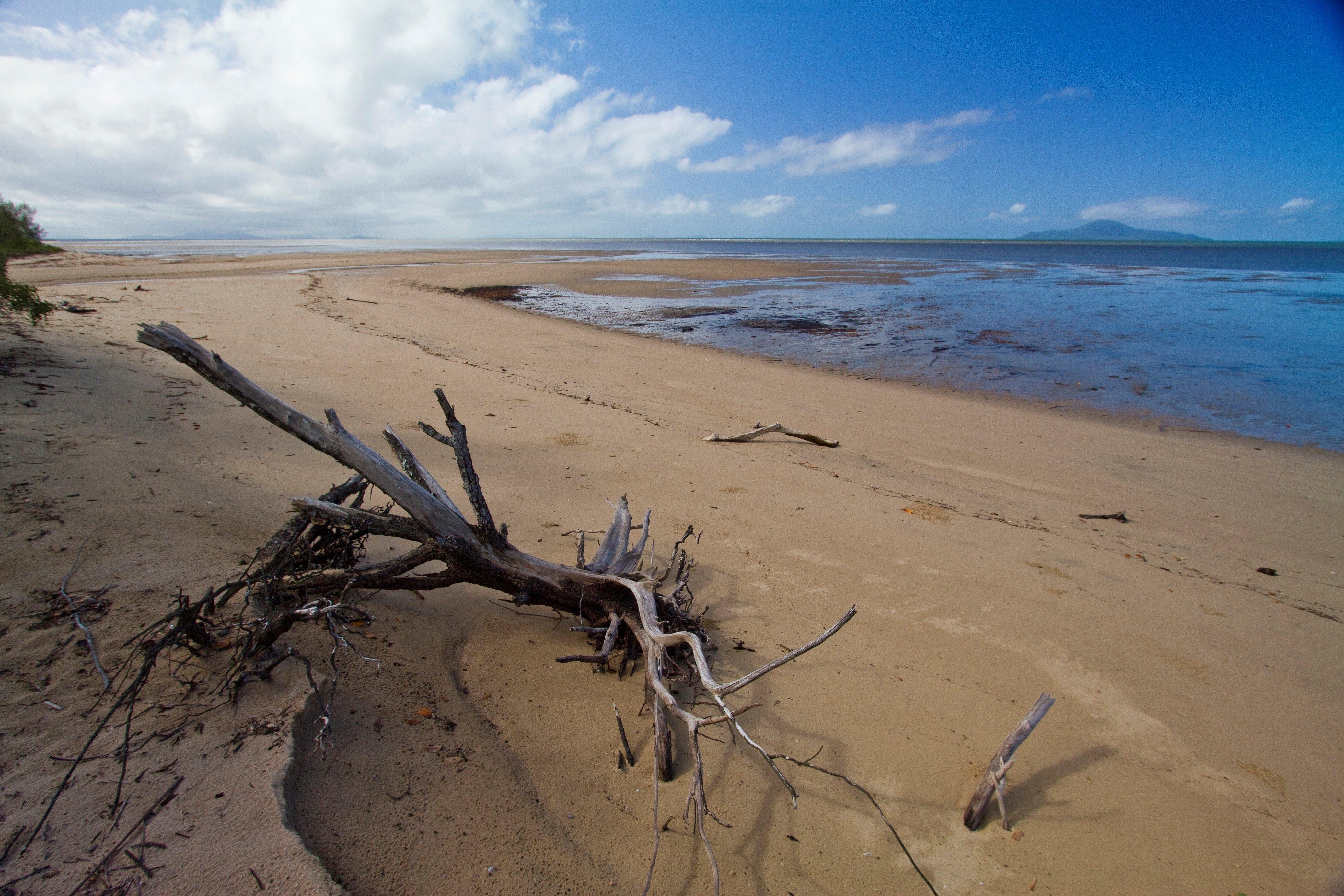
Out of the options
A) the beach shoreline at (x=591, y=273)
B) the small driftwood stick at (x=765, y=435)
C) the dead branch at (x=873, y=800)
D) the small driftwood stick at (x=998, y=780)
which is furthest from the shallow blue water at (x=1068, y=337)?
the dead branch at (x=873, y=800)

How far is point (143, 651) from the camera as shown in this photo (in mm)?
2098

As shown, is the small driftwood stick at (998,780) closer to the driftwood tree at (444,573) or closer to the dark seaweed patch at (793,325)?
the driftwood tree at (444,573)

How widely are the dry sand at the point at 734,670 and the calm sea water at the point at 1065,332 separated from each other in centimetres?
471

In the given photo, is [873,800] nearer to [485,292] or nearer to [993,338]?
[993,338]

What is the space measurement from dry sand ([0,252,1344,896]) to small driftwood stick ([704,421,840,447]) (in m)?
0.27

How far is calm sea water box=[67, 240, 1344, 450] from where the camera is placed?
1004 cm

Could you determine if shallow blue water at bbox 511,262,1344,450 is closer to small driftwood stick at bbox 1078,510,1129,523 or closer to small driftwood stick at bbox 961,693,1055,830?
small driftwood stick at bbox 1078,510,1129,523

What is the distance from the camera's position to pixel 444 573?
2.65m

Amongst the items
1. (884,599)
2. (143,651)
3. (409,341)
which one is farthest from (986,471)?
(409,341)

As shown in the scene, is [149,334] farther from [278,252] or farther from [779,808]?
[278,252]

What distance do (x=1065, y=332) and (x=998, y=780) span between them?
17022 millimetres

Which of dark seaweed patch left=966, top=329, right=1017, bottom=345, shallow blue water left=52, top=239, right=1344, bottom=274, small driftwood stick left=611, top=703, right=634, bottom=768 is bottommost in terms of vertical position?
small driftwood stick left=611, top=703, right=634, bottom=768

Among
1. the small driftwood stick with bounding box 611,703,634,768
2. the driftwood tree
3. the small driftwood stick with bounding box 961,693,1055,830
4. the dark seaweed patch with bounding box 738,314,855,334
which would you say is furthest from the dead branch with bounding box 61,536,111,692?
the dark seaweed patch with bounding box 738,314,855,334

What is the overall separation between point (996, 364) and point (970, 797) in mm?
11799
